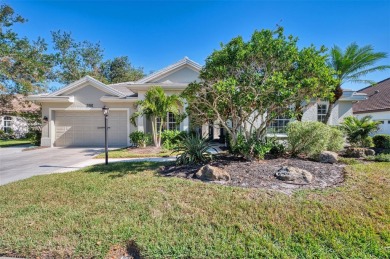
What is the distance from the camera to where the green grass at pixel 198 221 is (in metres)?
3.24

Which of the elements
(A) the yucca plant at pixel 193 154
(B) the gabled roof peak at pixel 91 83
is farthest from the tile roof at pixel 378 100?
(B) the gabled roof peak at pixel 91 83

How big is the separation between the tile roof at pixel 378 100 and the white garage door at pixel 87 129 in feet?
76.1

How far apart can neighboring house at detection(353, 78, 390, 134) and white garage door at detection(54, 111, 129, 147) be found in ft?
71.4

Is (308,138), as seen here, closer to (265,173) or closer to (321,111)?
(265,173)

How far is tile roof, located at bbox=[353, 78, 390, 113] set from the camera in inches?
740

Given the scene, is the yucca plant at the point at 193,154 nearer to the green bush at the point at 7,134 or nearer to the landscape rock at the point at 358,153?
the landscape rock at the point at 358,153

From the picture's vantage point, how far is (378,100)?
20.2 metres

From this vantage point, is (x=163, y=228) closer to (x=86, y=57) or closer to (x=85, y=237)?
(x=85, y=237)

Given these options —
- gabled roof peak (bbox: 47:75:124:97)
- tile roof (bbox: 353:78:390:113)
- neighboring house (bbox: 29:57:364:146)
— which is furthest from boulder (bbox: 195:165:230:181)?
tile roof (bbox: 353:78:390:113)

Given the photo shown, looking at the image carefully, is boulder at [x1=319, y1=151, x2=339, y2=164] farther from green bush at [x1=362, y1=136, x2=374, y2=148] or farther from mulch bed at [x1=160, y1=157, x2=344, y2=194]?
green bush at [x1=362, y1=136, x2=374, y2=148]

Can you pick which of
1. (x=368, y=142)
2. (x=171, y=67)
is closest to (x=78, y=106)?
(x=171, y=67)

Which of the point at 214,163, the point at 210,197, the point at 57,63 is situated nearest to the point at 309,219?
the point at 210,197

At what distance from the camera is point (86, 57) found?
3512 cm

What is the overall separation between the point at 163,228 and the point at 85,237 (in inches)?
53.4
